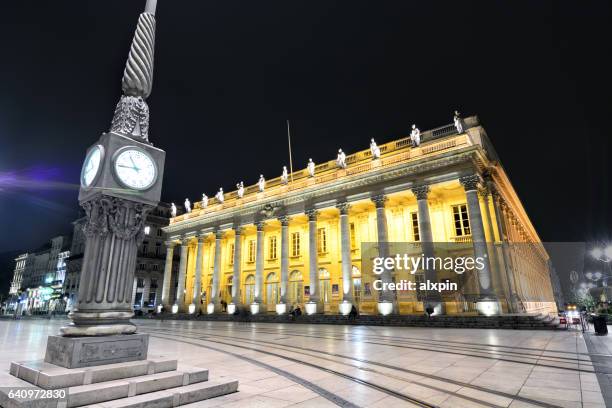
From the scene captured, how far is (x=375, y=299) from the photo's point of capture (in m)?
29.9

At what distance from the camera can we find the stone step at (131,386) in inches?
160

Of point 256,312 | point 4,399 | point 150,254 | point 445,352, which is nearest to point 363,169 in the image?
point 256,312

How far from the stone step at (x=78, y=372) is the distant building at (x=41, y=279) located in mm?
69580

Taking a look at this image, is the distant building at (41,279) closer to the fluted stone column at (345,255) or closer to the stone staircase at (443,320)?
the stone staircase at (443,320)

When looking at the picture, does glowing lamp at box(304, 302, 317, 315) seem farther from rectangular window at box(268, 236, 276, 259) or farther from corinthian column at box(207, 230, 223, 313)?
corinthian column at box(207, 230, 223, 313)

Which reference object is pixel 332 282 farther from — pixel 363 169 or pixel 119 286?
pixel 119 286

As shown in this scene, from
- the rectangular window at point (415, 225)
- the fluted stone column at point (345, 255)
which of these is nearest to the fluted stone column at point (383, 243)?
the fluted stone column at point (345, 255)

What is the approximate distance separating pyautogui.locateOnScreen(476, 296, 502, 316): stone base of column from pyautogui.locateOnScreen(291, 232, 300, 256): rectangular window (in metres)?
20.4

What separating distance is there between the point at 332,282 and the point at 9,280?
12356 centimetres

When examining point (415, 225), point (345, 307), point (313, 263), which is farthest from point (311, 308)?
point (415, 225)

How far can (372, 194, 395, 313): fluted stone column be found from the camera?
24.9 metres

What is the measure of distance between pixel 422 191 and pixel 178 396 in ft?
78.3

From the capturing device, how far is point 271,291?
1492 inches

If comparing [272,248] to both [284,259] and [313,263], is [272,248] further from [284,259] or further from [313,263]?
[313,263]
